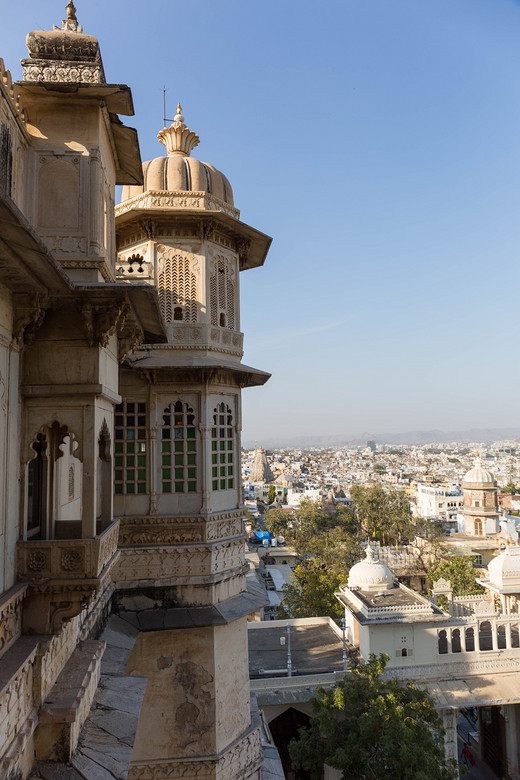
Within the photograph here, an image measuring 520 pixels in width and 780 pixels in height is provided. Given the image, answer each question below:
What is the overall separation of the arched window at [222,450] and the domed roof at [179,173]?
14.5ft

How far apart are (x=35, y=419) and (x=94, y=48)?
4489mm

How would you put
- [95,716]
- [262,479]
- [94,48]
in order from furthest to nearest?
[262,479] < [94,48] < [95,716]

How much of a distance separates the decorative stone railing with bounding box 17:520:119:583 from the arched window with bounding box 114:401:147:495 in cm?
490

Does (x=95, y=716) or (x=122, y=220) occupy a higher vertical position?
(x=122, y=220)

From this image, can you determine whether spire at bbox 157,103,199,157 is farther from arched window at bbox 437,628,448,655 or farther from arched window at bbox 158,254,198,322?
arched window at bbox 437,628,448,655

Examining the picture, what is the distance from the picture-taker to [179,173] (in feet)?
35.6

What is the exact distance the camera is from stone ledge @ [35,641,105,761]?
5000 mm

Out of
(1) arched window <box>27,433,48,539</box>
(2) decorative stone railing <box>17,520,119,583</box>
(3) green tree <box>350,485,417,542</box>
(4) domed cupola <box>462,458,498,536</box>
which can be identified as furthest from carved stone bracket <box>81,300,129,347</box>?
(4) domed cupola <box>462,458,498,536</box>

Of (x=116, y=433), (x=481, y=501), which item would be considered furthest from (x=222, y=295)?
(x=481, y=501)

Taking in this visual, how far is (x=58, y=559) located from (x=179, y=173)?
8.24 meters

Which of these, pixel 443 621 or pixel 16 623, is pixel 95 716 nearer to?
pixel 16 623

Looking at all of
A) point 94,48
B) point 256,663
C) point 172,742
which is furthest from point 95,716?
point 256,663

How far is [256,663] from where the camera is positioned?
19.2 metres

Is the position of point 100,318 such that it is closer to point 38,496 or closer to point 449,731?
point 38,496
